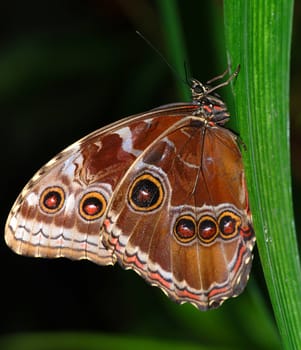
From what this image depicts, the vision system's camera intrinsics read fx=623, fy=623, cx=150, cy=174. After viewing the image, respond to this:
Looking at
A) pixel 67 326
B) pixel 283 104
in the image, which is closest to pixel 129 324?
pixel 67 326

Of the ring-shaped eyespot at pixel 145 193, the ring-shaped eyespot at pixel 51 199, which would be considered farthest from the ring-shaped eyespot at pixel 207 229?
the ring-shaped eyespot at pixel 51 199

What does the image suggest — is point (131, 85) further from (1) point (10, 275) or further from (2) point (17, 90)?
(1) point (10, 275)

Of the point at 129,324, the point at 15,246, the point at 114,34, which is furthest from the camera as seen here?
the point at 114,34

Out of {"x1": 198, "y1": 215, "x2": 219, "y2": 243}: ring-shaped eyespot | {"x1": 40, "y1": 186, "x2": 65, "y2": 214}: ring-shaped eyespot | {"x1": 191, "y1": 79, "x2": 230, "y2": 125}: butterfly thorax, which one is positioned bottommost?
{"x1": 198, "y1": 215, "x2": 219, "y2": 243}: ring-shaped eyespot

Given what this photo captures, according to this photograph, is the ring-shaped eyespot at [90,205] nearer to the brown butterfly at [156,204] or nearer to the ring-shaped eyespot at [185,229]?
the brown butterfly at [156,204]

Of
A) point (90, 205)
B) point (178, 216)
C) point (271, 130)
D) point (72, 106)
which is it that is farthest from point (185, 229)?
point (72, 106)

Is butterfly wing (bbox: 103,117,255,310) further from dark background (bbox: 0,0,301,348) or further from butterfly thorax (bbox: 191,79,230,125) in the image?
dark background (bbox: 0,0,301,348)

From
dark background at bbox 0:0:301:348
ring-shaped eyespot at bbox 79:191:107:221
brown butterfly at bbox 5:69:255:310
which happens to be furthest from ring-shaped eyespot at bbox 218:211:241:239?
dark background at bbox 0:0:301:348
